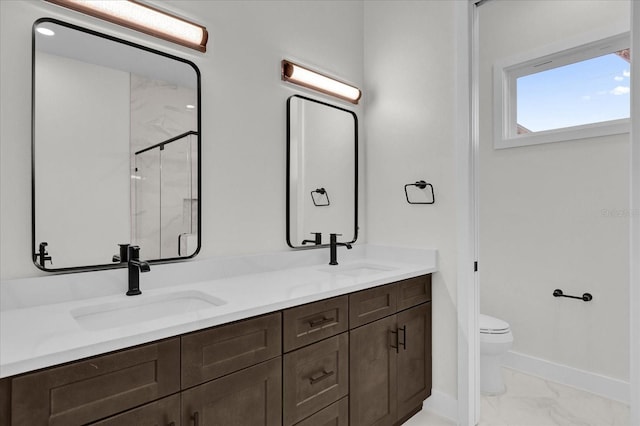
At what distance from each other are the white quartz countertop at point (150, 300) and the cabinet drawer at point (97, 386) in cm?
3

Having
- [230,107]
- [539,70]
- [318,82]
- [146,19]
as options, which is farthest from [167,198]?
[539,70]

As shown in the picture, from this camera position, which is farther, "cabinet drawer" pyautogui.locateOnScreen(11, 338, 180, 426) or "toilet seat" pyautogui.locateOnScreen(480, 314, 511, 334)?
"toilet seat" pyautogui.locateOnScreen(480, 314, 511, 334)

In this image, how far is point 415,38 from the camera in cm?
226

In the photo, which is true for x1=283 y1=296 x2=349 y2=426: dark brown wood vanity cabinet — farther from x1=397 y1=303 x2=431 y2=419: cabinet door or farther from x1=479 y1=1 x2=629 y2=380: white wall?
x1=479 y1=1 x2=629 y2=380: white wall

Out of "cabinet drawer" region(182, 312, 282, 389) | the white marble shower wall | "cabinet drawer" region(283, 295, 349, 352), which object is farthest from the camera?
the white marble shower wall

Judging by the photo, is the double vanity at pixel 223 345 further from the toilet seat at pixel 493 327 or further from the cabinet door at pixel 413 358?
the toilet seat at pixel 493 327

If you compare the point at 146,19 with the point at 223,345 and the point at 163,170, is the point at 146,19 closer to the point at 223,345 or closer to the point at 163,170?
the point at 163,170

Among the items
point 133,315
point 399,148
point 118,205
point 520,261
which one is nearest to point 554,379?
point 520,261

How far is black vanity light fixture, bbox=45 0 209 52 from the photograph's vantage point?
4.52 feet

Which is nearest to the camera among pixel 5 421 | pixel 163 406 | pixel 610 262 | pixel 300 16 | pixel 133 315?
pixel 5 421

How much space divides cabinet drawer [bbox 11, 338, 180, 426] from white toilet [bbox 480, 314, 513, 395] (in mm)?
1969

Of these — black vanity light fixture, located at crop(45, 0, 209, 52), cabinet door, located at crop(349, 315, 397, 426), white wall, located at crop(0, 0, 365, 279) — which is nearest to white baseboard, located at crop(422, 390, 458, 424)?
cabinet door, located at crop(349, 315, 397, 426)

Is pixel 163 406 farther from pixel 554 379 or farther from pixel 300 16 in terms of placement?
pixel 554 379

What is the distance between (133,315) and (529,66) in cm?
301
